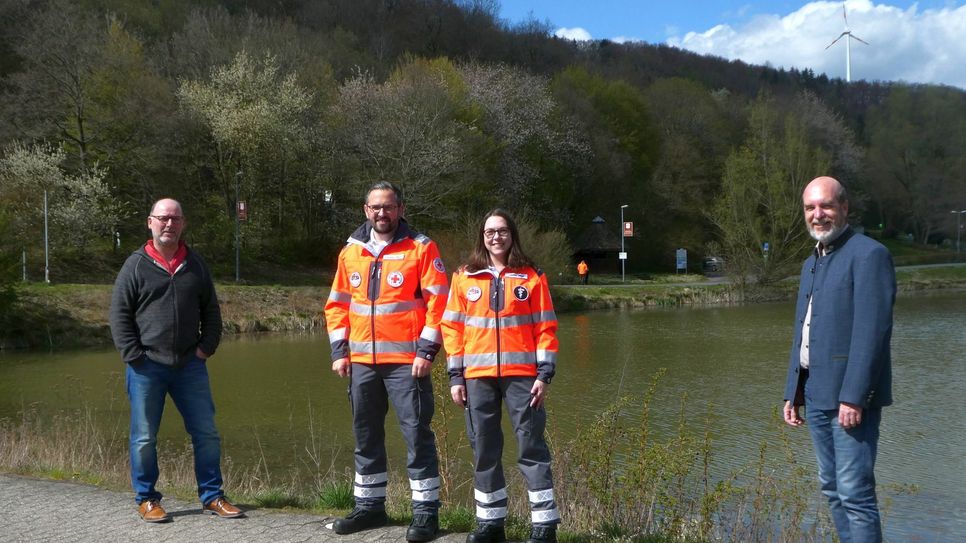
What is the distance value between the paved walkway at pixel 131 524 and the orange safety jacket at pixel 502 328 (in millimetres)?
933

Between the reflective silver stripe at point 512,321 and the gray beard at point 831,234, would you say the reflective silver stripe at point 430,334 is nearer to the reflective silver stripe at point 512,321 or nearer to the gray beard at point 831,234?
the reflective silver stripe at point 512,321

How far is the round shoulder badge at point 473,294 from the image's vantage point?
14.8 feet

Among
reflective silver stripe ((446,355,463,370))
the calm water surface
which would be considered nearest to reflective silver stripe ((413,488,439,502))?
reflective silver stripe ((446,355,463,370))

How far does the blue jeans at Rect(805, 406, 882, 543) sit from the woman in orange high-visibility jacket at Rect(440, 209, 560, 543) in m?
1.33

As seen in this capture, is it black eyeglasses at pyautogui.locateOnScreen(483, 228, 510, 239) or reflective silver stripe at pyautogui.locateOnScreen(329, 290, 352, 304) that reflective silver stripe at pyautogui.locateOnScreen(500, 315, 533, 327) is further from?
reflective silver stripe at pyautogui.locateOnScreen(329, 290, 352, 304)

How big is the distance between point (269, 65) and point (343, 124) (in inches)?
161

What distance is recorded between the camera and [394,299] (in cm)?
475

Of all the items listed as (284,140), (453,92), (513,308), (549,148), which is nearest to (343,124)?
(284,140)

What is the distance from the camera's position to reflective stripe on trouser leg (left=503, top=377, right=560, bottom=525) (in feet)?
14.2


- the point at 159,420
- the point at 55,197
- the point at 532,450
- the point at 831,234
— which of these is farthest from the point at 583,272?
the point at 831,234

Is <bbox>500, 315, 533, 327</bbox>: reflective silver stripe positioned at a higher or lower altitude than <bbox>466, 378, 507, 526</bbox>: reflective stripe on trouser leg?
higher

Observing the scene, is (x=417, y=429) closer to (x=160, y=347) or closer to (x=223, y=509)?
(x=223, y=509)

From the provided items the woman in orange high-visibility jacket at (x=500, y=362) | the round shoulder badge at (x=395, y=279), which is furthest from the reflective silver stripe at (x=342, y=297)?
the woman in orange high-visibility jacket at (x=500, y=362)

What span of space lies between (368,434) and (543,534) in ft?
3.71
